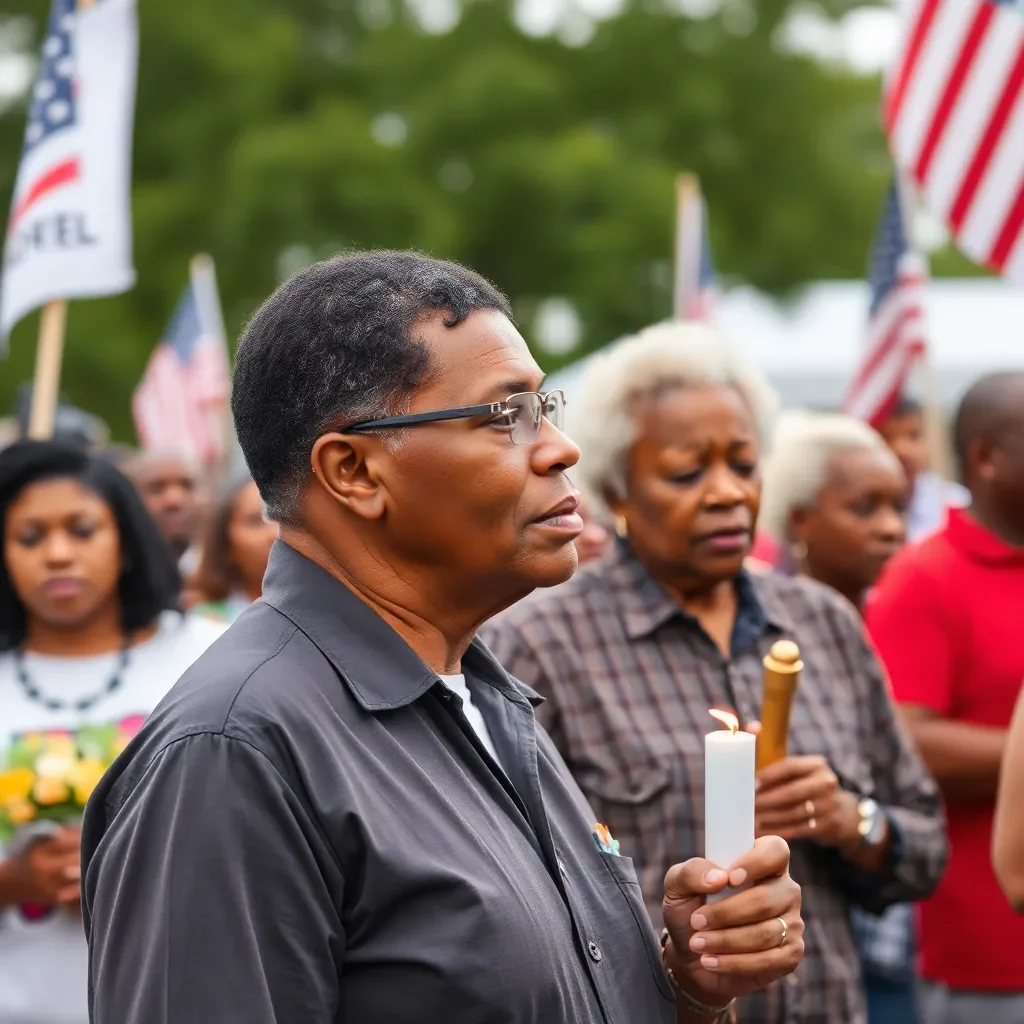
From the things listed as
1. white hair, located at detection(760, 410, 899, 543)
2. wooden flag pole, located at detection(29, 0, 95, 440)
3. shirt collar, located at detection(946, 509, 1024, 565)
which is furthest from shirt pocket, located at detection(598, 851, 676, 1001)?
white hair, located at detection(760, 410, 899, 543)

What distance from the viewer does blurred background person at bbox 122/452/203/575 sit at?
7.22 meters

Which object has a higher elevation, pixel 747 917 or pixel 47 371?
pixel 47 371

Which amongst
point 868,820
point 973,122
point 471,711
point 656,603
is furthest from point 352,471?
point 973,122

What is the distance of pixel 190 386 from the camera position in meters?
10.4

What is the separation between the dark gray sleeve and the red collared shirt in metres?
2.77

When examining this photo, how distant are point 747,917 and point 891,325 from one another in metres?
6.38

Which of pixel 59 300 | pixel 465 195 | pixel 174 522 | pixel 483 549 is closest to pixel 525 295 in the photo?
pixel 465 195

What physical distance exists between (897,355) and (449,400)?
20.6 feet

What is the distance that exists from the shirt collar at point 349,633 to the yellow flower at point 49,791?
1924 millimetres

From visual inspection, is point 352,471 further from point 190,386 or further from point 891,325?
point 190,386

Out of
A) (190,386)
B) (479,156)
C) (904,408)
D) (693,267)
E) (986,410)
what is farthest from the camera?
(479,156)

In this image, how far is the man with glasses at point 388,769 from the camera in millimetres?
1899

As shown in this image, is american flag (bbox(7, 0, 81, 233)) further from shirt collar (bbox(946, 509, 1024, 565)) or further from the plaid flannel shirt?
shirt collar (bbox(946, 509, 1024, 565))

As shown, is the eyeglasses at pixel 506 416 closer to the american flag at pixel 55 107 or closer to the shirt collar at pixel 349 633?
the shirt collar at pixel 349 633
